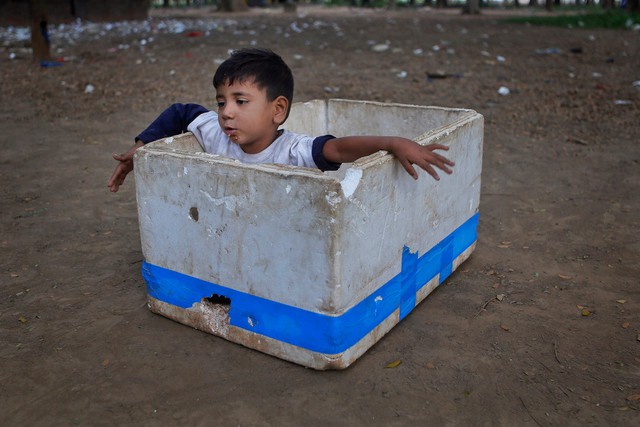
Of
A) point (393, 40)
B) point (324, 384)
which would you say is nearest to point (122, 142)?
point (324, 384)

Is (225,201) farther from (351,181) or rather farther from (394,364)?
(394,364)

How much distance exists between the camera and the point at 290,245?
6.38 ft

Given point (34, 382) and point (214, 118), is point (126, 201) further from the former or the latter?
point (34, 382)

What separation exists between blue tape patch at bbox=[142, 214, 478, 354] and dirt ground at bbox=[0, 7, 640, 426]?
98mm

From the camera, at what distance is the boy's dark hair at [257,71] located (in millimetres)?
2311

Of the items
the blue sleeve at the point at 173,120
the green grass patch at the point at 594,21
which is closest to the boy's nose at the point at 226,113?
the blue sleeve at the point at 173,120

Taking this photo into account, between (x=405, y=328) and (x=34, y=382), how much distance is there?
126 centimetres

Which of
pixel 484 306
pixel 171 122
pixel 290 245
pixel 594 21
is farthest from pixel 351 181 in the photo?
pixel 594 21

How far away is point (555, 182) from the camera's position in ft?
13.1

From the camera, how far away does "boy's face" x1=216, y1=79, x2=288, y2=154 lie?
7.61 feet

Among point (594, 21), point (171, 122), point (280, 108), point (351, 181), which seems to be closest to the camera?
point (351, 181)

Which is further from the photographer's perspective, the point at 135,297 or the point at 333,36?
the point at 333,36

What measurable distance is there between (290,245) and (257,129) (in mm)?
631

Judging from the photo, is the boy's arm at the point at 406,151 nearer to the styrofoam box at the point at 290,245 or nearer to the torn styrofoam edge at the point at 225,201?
the styrofoam box at the point at 290,245
